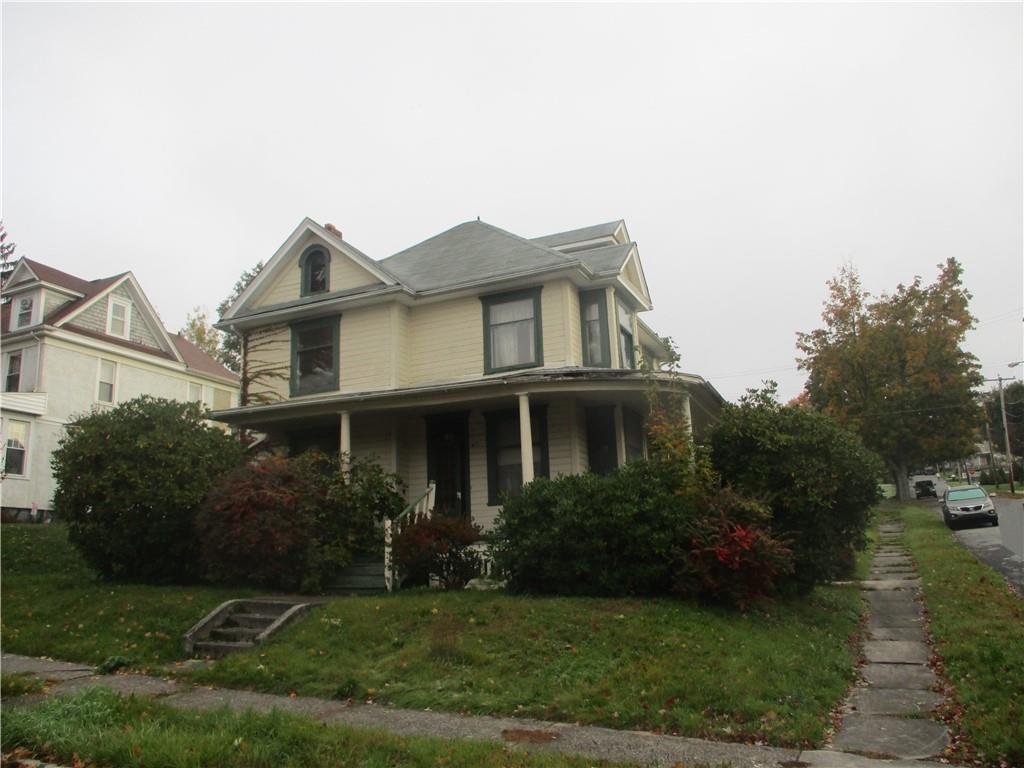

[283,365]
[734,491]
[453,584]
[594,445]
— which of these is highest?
[283,365]

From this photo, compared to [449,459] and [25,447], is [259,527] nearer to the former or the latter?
[449,459]

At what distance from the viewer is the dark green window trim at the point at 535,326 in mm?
16375

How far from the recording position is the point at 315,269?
62.1 feet

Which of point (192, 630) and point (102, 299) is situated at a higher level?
point (102, 299)

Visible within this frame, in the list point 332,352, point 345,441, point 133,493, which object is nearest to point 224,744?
point 133,493

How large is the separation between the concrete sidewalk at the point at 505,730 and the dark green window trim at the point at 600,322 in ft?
34.3

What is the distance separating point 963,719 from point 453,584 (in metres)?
7.56

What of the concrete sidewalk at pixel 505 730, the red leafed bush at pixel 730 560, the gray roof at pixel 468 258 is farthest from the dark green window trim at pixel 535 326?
the concrete sidewalk at pixel 505 730

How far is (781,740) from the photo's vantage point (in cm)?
634

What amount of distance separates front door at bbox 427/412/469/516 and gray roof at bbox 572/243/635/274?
176 inches

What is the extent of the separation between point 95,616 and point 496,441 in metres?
7.96

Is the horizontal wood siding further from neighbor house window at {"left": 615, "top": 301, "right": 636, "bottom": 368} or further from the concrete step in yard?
the concrete step in yard

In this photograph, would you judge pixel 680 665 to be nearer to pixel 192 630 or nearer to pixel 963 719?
pixel 963 719

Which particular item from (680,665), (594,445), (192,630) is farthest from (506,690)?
(594,445)
